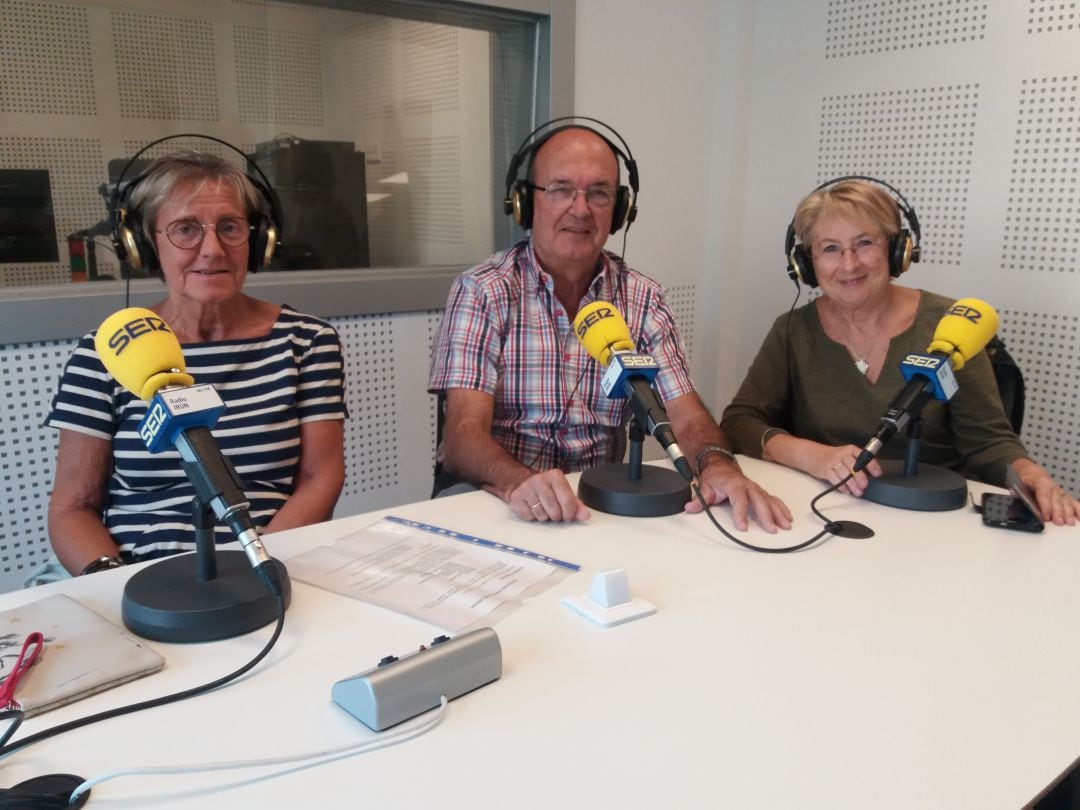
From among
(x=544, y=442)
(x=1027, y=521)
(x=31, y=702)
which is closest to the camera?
(x=31, y=702)

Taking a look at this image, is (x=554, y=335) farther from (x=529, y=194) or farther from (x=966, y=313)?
(x=966, y=313)

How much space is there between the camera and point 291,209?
2.59m

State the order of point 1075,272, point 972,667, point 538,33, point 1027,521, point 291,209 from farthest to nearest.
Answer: point 538,33 → point 291,209 → point 1075,272 → point 1027,521 → point 972,667

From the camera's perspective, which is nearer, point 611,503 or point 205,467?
point 205,467

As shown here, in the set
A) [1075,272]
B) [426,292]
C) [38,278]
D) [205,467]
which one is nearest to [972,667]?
[205,467]

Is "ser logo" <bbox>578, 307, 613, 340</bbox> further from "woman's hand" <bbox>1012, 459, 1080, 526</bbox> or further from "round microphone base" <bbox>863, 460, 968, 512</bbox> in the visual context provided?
"woman's hand" <bbox>1012, 459, 1080, 526</bbox>

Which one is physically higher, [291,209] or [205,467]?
[291,209]

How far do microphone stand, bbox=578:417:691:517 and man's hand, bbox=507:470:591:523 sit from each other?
0.05 m

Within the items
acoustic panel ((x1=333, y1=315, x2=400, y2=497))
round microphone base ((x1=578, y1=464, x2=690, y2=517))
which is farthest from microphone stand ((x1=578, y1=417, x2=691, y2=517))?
acoustic panel ((x1=333, y1=315, x2=400, y2=497))

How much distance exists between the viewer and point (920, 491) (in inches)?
61.9

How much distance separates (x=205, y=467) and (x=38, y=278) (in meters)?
1.52

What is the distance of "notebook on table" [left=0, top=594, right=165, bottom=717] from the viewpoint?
3.03 ft

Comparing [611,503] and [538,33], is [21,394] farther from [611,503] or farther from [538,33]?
[538,33]

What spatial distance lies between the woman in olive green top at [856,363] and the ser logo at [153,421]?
1283 mm
